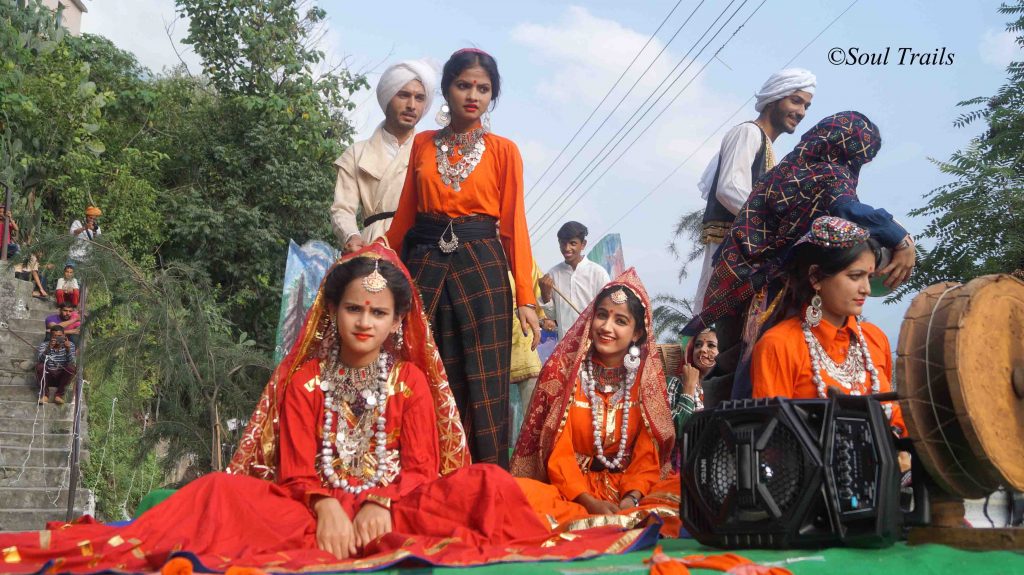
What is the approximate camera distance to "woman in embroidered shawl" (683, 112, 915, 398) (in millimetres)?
4172

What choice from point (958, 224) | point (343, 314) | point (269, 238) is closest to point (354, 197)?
point (343, 314)

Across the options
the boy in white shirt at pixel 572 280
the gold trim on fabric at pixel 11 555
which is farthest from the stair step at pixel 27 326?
the gold trim on fabric at pixel 11 555

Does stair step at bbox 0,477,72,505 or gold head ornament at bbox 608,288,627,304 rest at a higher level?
gold head ornament at bbox 608,288,627,304

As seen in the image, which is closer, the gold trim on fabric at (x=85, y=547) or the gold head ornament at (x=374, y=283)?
the gold trim on fabric at (x=85, y=547)

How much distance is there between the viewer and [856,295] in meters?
4.04

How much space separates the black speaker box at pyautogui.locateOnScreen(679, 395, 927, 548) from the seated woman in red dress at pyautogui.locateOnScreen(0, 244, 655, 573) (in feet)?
1.27

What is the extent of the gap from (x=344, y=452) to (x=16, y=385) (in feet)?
35.7

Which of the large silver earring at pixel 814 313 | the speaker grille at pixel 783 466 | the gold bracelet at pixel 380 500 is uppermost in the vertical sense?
the large silver earring at pixel 814 313

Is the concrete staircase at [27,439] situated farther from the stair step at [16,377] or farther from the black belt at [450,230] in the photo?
the black belt at [450,230]

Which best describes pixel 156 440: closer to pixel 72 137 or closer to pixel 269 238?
pixel 269 238

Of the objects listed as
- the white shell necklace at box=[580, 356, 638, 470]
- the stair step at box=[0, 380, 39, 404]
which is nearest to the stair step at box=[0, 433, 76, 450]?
the stair step at box=[0, 380, 39, 404]

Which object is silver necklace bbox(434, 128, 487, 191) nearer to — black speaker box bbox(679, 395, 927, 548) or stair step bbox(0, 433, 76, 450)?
black speaker box bbox(679, 395, 927, 548)

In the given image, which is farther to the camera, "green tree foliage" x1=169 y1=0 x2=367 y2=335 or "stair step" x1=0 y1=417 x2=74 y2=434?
"green tree foliage" x1=169 y1=0 x2=367 y2=335

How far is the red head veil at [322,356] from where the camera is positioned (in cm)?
382
